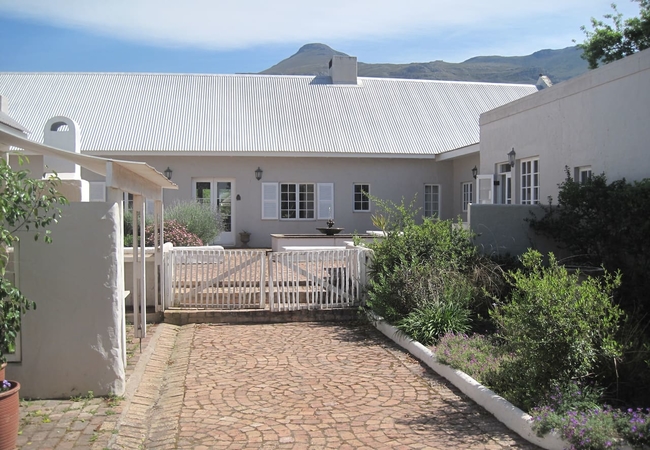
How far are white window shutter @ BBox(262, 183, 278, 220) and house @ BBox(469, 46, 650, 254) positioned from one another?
835 cm

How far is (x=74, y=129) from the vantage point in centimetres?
1409

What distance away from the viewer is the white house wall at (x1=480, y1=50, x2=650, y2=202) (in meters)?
10.0

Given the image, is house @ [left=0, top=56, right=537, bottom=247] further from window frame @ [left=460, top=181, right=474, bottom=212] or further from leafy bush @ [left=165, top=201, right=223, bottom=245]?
leafy bush @ [left=165, top=201, right=223, bottom=245]

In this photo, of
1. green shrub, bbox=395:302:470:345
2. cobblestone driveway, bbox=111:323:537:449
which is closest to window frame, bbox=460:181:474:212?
green shrub, bbox=395:302:470:345

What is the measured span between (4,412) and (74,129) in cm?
1025

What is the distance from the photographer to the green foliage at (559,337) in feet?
19.0

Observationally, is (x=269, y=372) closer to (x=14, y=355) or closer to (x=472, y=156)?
(x=14, y=355)

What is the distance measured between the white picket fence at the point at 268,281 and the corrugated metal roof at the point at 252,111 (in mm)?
10392

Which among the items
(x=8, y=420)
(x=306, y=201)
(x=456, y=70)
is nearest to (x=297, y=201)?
(x=306, y=201)

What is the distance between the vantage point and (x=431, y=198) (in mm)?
22797

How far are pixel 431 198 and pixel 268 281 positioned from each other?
42.7 feet

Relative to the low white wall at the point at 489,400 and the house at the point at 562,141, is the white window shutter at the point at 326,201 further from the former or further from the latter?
the low white wall at the point at 489,400

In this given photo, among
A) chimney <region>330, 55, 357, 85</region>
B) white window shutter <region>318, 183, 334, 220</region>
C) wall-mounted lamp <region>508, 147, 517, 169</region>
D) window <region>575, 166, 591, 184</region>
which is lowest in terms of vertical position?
white window shutter <region>318, 183, 334, 220</region>

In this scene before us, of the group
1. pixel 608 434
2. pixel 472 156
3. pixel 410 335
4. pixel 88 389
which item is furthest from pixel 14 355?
pixel 472 156
